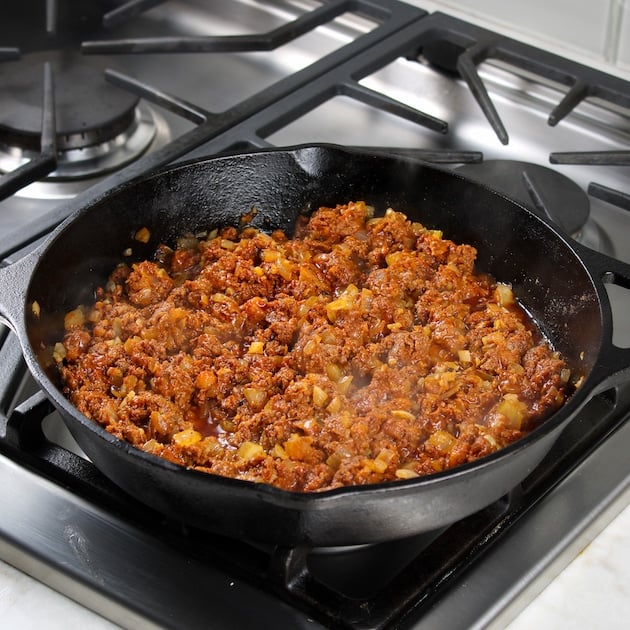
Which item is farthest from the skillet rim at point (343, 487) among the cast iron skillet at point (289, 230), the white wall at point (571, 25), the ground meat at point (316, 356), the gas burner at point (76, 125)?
the white wall at point (571, 25)

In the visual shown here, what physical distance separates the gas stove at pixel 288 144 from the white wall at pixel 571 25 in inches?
4.5

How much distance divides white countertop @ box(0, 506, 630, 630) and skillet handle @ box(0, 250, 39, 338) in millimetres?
260

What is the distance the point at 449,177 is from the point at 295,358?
356mm

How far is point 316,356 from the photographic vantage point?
120 centimetres

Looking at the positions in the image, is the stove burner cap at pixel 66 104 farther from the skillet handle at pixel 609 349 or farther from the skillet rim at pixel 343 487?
the skillet handle at pixel 609 349

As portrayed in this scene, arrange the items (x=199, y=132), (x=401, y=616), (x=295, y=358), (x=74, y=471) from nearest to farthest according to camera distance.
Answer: (x=401, y=616), (x=74, y=471), (x=295, y=358), (x=199, y=132)

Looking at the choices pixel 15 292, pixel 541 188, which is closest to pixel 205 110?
pixel 541 188

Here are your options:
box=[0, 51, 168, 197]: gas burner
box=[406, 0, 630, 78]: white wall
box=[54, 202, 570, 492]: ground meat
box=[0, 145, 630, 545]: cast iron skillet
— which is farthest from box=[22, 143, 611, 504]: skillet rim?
box=[406, 0, 630, 78]: white wall

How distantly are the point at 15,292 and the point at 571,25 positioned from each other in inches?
47.2

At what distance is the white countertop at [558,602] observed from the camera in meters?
1.00

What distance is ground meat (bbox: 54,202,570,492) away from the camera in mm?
1091

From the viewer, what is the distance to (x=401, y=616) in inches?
38.2

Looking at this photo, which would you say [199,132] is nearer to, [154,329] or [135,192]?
[135,192]

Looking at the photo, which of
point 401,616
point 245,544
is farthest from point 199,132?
point 401,616
